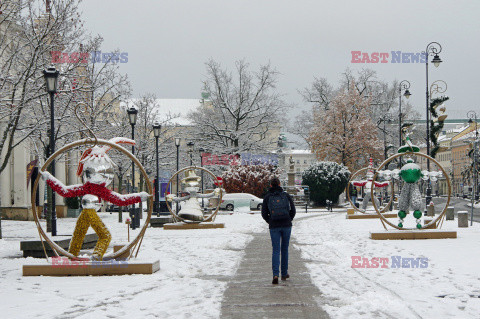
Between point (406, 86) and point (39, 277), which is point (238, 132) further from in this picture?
point (39, 277)

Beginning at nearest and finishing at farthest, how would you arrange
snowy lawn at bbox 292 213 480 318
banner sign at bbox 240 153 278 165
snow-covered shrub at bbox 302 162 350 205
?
snowy lawn at bbox 292 213 480 318
snow-covered shrub at bbox 302 162 350 205
banner sign at bbox 240 153 278 165

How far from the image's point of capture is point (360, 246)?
→ 1627 cm

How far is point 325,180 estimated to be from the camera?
49.1 meters

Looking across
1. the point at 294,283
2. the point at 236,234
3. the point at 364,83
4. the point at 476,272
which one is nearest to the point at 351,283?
the point at 294,283

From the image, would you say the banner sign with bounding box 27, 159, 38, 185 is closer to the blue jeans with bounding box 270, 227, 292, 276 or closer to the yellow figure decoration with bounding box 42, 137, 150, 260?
the yellow figure decoration with bounding box 42, 137, 150, 260

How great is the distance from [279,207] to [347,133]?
164ft

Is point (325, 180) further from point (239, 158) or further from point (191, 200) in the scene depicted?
point (191, 200)

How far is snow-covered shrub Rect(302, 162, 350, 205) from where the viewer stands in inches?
1930

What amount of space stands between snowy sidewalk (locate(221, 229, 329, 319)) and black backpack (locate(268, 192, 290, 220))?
109 centimetres

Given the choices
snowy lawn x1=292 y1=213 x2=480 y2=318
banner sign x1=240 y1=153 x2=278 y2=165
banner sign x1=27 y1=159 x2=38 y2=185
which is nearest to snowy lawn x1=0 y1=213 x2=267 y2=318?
snowy lawn x1=292 y1=213 x2=480 y2=318

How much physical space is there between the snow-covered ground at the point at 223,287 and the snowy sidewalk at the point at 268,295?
19 cm

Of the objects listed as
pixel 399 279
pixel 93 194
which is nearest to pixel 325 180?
pixel 93 194

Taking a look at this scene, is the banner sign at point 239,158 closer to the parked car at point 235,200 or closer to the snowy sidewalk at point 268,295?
the parked car at point 235,200

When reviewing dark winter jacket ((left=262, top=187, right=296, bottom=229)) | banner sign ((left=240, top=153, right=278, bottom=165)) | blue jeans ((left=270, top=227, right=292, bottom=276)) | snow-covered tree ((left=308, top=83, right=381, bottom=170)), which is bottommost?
blue jeans ((left=270, top=227, right=292, bottom=276))
